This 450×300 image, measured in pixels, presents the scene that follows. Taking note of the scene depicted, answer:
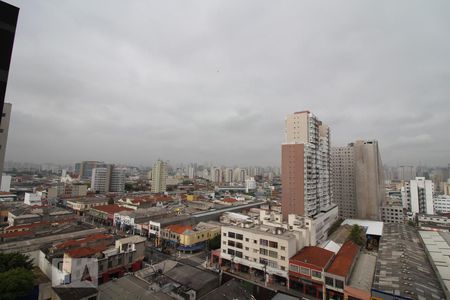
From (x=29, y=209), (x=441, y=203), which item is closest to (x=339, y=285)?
(x=29, y=209)

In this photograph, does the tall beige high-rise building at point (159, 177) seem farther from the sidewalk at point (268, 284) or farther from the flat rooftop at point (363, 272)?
the flat rooftop at point (363, 272)

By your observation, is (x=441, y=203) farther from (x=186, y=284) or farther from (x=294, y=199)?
(x=186, y=284)

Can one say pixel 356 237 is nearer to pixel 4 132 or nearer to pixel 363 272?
pixel 363 272

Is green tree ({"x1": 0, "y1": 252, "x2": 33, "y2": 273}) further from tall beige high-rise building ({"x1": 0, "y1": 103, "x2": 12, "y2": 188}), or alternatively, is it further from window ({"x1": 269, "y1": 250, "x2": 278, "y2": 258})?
window ({"x1": 269, "y1": 250, "x2": 278, "y2": 258})

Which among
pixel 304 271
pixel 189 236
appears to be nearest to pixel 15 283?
pixel 189 236

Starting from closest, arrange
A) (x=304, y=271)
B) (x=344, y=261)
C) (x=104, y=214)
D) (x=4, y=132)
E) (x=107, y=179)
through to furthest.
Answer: (x=4, y=132) < (x=304, y=271) < (x=344, y=261) < (x=104, y=214) < (x=107, y=179)

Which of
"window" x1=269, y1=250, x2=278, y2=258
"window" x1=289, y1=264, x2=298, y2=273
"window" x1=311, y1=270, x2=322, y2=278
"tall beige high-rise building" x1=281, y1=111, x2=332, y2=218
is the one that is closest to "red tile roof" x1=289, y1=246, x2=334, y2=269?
"window" x1=289, y1=264, x2=298, y2=273
